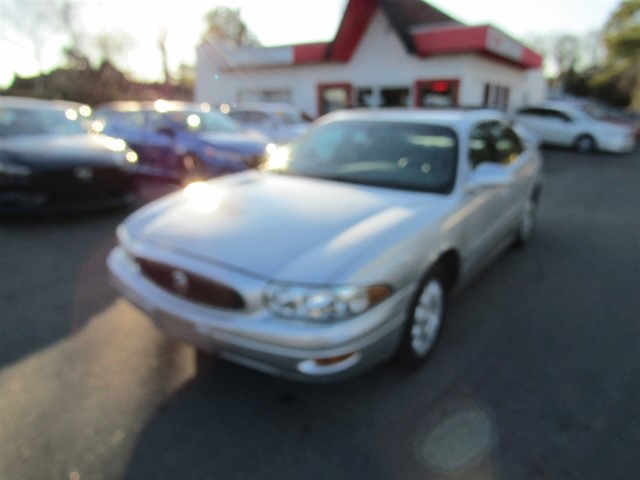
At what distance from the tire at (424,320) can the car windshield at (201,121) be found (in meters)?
6.57

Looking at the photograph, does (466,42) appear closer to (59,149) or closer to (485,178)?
(59,149)

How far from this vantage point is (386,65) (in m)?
16.8

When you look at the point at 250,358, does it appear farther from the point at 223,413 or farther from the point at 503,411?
the point at 503,411

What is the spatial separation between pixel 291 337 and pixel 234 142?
641cm

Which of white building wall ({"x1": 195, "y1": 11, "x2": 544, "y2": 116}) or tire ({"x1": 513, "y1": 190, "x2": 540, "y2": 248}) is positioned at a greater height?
white building wall ({"x1": 195, "y1": 11, "x2": 544, "y2": 116})

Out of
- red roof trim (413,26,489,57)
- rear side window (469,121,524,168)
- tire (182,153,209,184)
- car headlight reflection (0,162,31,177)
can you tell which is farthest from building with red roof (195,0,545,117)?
car headlight reflection (0,162,31,177)

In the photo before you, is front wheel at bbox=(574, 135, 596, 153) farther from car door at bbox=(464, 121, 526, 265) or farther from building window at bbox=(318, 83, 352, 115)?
car door at bbox=(464, 121, 526, 265)

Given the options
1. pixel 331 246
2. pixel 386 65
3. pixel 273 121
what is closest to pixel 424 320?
pixel 331 246

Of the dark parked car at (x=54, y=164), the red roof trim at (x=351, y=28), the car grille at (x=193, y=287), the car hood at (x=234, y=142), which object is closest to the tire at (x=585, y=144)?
the red roof trim at (x=351, y=28)

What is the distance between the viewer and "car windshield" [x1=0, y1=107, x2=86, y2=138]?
6138 millimetres

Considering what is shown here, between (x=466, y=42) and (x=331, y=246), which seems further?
(x=466, y=42)

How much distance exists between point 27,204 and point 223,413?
173 inches

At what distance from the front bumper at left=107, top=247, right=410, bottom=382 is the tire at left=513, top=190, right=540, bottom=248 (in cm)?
294

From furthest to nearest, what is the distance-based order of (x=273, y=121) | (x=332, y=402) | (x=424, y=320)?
(x=273, y=121), (x=424, y=320), (x=332, y=402)
